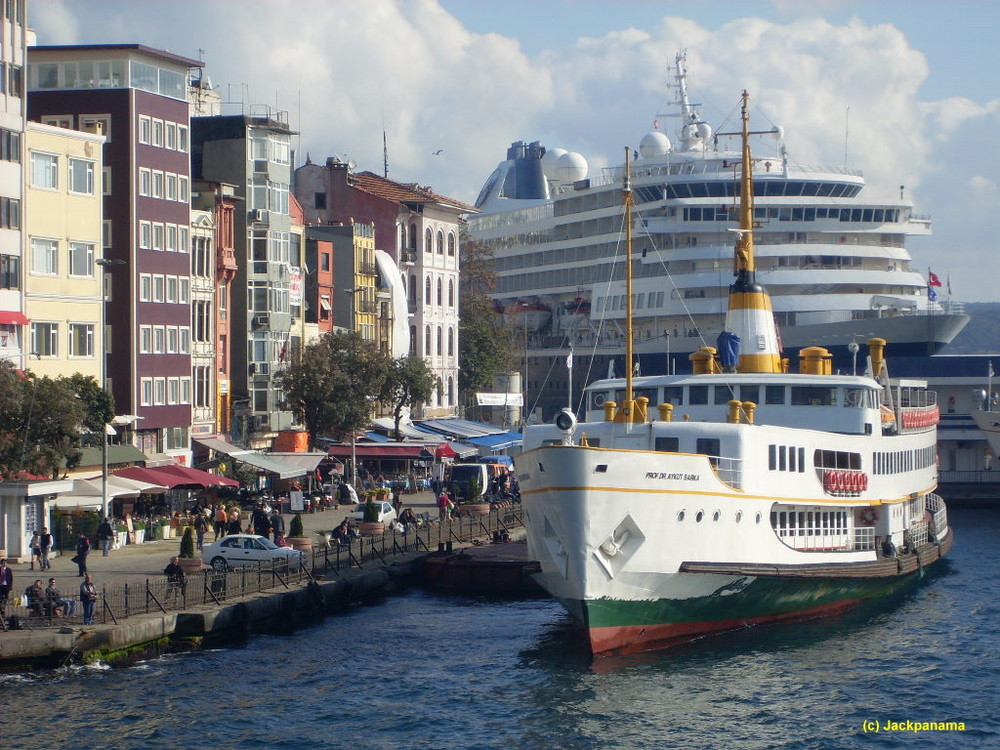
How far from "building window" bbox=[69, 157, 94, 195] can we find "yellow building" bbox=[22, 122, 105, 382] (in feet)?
0.11

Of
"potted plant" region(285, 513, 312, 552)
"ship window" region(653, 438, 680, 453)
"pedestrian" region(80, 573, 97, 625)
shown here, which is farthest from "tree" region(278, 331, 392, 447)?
"pedestrian" region(80, 573, 97, 625)

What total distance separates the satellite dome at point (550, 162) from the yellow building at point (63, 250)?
9351 centimetres

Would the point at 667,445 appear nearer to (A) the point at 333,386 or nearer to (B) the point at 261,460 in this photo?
(B) the point at 261,460

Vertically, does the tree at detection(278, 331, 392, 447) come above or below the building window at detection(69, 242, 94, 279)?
below

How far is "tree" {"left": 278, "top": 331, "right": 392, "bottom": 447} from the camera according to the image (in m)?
67.8

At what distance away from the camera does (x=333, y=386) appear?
223 feet

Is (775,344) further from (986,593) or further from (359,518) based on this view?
(359,518)

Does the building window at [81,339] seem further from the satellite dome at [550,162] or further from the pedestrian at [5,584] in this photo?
the satellite dome at [550,162]

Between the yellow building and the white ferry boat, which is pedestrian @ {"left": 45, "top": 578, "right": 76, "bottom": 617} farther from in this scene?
the yellow building

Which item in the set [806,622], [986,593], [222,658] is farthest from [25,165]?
[986,593]

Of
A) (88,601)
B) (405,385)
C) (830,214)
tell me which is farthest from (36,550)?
(830,214)

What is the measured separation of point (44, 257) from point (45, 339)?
106 inches

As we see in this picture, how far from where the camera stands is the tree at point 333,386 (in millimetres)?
67750

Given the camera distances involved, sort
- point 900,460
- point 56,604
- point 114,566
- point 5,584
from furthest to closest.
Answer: point 900,460, point 114,566, point 5,584, point 56,604
